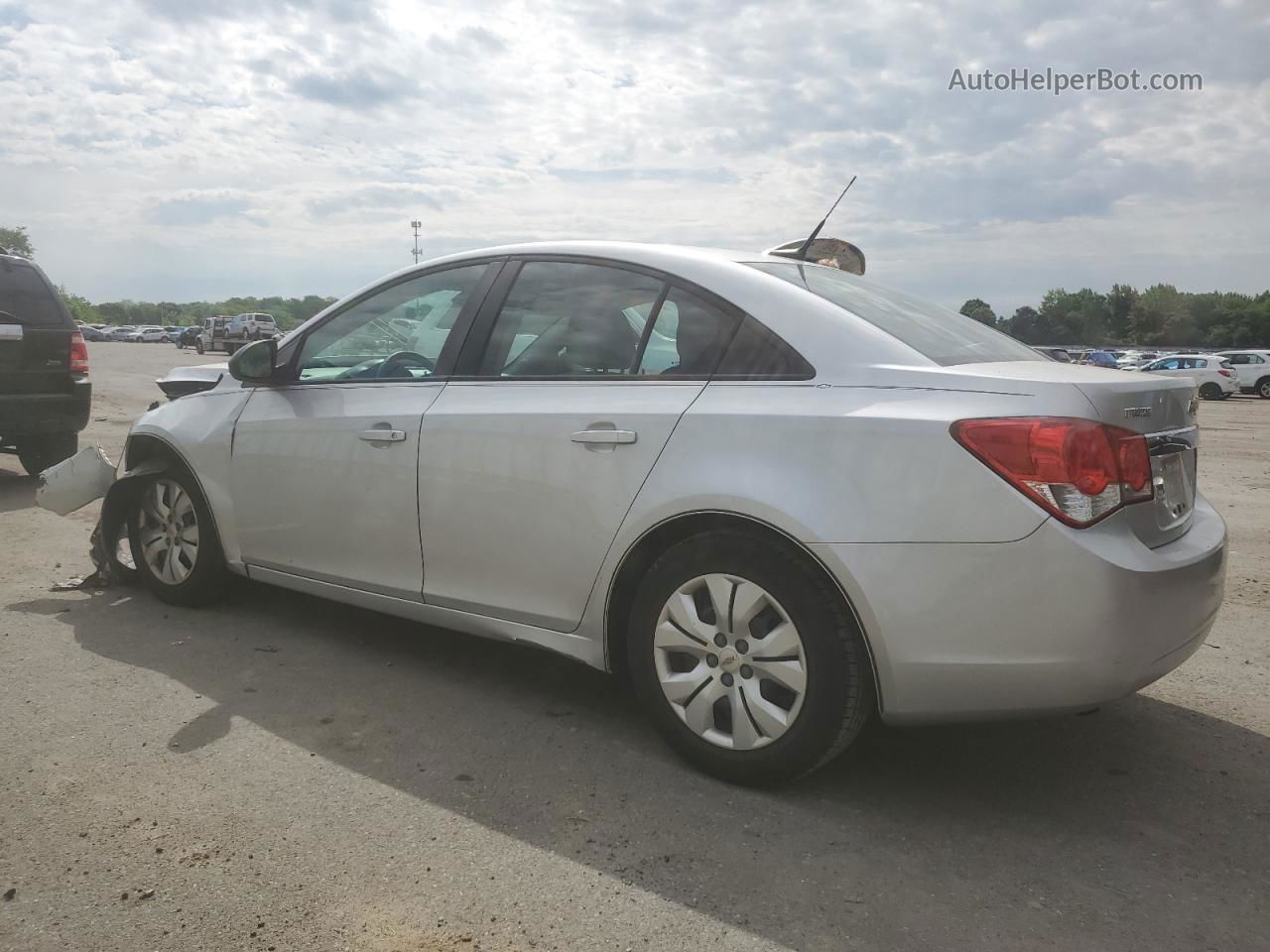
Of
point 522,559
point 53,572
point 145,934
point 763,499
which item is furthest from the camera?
point 53,572

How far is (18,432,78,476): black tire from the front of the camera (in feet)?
28.3

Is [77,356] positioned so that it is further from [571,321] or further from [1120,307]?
[1120,307]

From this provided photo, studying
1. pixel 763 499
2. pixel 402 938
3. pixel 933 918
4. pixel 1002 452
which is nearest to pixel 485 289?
pixel 763 499

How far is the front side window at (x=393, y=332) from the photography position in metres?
3.86

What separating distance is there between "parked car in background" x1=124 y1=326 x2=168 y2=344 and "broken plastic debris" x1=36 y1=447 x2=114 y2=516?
290 ft

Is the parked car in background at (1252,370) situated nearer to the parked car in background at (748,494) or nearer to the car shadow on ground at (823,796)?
the car shadow on ground at (823,796)

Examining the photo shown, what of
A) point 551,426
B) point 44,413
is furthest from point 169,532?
point 44,413

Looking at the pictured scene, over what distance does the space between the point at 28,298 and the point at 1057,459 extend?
817 cm

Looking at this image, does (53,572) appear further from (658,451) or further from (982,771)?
(982,771)

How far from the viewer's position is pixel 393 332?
4.05 meters

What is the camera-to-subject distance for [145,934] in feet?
7.34

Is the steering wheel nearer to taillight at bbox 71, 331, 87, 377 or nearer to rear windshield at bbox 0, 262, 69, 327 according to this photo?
rear windshield at bbox 0, 262, 69, 327

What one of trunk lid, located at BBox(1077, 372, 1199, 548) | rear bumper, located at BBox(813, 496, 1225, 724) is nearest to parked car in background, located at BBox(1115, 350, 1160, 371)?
trunk lid, located at BBox(1077, 372, 1199, 548)

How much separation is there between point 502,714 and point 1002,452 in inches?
76.3
